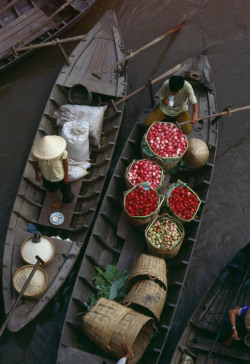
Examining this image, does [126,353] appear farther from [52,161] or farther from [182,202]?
[52,161]

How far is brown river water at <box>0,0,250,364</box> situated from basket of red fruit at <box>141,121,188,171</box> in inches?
62.5

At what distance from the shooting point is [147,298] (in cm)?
520

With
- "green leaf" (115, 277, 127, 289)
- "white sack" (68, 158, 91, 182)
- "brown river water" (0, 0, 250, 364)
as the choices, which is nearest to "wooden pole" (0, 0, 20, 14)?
"brown river water" (0, 0, 250, 364)

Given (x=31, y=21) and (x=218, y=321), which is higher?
(x=31, y=21)

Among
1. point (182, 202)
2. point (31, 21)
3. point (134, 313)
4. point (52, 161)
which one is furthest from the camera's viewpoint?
point (31, 21)

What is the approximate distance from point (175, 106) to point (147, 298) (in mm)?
3409

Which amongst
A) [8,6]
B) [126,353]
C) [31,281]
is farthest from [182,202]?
[8,6]

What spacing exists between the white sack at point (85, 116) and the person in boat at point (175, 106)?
918 mm

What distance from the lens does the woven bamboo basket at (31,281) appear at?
5.35 m

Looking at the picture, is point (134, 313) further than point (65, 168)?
No

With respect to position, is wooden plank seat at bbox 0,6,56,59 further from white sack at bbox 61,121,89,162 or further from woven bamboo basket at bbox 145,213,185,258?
woven bamboo basket at bbox 145,213,185,258

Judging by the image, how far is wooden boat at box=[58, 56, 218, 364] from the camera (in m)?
5.24

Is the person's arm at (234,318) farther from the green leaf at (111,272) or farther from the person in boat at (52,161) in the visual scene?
the person in boat at (52,161)

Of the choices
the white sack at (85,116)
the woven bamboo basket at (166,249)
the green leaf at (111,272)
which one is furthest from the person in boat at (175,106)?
the green leaf at (111,272)
